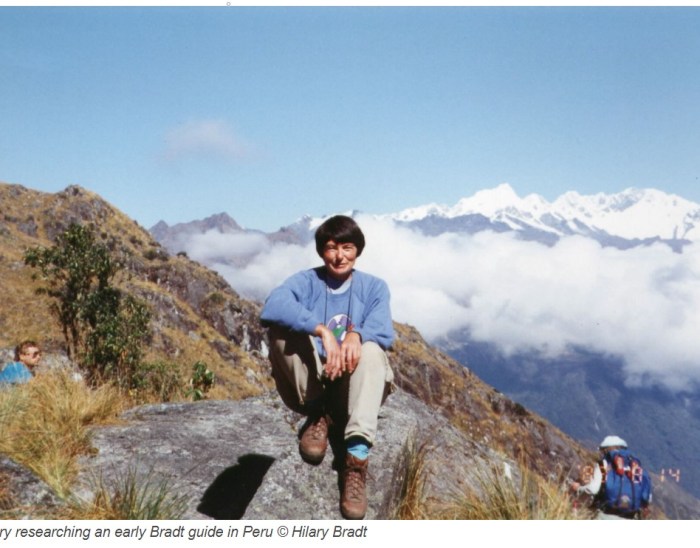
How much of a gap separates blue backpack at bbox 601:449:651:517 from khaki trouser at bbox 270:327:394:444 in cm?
198

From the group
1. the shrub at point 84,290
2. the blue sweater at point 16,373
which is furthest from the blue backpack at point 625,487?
the shrub at point 84,290

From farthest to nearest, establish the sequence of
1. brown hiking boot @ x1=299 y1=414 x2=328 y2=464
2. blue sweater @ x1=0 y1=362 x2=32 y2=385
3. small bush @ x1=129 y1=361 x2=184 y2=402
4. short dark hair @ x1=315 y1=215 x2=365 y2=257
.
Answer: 1. small bush @ x1=129 y1=361 x2=184 y2=402
2. blue sweater @ x1=0 y1=362 x2=32 y2=385
3. short dark hair @ x1=315 y1=215 x2=365 y2=257
4. brown hiking boot @ x1=299 y1=414 x2=328 y2=464

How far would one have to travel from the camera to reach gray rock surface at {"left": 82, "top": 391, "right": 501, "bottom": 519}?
13.2 feet

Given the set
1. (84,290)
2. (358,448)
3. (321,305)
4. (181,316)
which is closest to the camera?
(358,448)

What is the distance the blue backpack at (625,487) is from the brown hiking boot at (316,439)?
7.57ft

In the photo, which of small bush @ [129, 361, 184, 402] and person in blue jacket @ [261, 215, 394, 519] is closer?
person in blue jacket @ [261, 215, 394, 519]

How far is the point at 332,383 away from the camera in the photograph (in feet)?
13.5

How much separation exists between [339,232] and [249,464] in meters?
2.08

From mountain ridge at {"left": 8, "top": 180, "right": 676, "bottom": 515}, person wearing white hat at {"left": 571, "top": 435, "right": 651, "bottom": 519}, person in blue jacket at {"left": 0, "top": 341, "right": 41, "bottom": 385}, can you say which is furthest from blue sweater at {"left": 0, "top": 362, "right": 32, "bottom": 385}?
person wearing white hat at {"left": 571, "top": 435, "right": 651, "bottom": 519}

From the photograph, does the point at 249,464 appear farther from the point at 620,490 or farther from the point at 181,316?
the point at 181,316

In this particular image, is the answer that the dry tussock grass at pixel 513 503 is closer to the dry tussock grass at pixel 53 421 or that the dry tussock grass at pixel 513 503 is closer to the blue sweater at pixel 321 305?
the blue sweater at pixel 321 305

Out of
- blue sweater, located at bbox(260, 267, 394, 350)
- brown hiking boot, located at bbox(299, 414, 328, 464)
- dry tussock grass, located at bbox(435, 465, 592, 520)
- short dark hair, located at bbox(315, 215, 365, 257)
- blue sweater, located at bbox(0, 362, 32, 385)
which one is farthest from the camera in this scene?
blue sweater, located at bbox(0, 362, 32, 385)

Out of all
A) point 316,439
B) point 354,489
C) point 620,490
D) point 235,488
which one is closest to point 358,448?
point 354,489

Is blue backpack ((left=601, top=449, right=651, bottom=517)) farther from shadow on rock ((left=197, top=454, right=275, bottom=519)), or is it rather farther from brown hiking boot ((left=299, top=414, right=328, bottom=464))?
shadow on rock ((left=197, top=454, right=275, bottom=519))
